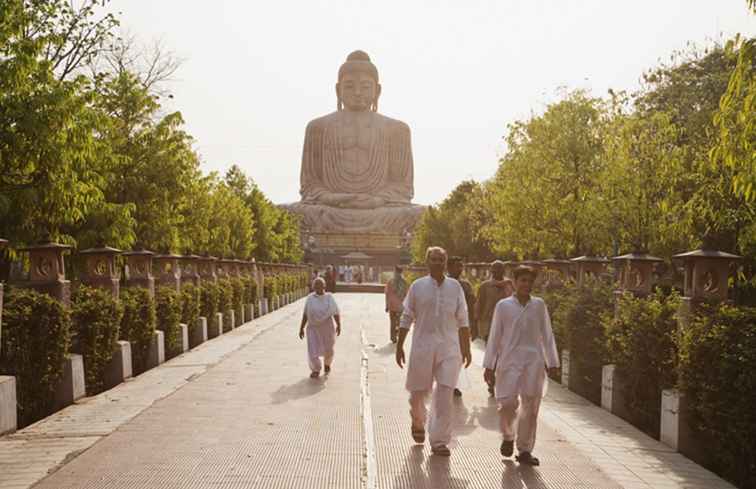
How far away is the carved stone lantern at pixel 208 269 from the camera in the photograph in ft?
77.7

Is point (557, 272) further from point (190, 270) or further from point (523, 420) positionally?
point (523, 420)

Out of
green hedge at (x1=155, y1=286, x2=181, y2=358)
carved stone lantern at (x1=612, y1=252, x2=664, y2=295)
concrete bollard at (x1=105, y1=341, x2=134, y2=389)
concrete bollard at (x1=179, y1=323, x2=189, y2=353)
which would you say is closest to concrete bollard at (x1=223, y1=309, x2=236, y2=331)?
concrete bollard at (x1=179, y1=323, x2=189, y2=353)

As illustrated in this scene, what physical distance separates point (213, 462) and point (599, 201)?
→ 16078mm

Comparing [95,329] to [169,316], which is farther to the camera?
[169,316]

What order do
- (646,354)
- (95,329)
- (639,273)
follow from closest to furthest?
(646,354) < (95,329) < (639,273)

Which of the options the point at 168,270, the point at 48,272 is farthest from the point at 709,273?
the point at 168,270

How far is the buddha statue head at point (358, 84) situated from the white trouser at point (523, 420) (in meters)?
71.2

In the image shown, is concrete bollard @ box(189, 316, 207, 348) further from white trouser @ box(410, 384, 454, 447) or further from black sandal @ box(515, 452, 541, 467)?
black sandal @ box(515, 452, 541, 467)

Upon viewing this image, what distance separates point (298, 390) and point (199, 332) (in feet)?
29.7

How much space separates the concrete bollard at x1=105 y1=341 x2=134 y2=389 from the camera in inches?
502

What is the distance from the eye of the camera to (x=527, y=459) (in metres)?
7.36

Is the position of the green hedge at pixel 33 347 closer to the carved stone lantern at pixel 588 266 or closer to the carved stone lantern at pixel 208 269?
the carved stone lantern at pixel 588 266

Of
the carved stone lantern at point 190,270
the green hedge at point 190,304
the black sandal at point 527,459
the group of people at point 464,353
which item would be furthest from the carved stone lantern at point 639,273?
the carved stone lantern at point 190,270

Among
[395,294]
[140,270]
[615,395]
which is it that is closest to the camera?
[615,395]
